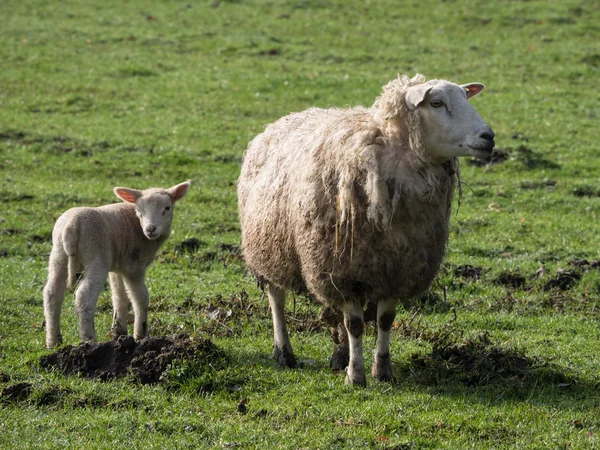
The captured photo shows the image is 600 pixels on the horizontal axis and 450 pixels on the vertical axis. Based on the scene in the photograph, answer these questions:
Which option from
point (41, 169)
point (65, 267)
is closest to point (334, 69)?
point (41, 169)

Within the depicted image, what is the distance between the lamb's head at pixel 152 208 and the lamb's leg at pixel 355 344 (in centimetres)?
265

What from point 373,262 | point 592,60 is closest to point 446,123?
point 373,262

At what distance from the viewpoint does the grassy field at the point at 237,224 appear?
7.80m

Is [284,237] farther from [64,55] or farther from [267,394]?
[64,55]

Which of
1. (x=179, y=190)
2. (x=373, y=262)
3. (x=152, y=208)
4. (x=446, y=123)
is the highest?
(x=446, y=123)

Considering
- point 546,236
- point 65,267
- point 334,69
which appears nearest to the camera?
point 65,267

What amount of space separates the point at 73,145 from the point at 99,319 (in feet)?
31.3

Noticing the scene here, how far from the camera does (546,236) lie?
570 inches

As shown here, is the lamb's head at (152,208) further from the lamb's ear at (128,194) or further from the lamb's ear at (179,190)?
the lamb's ear at (179,190)

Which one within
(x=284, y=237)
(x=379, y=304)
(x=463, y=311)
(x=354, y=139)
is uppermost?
(x=354, y=139)

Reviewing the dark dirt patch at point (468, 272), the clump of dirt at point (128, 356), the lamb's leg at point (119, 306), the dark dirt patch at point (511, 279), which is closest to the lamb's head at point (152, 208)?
the lamb's leg at point (119, 306)

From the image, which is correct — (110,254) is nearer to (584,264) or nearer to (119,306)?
(119,306)

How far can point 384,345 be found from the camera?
349 inches

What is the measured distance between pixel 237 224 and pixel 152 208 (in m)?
5.04
